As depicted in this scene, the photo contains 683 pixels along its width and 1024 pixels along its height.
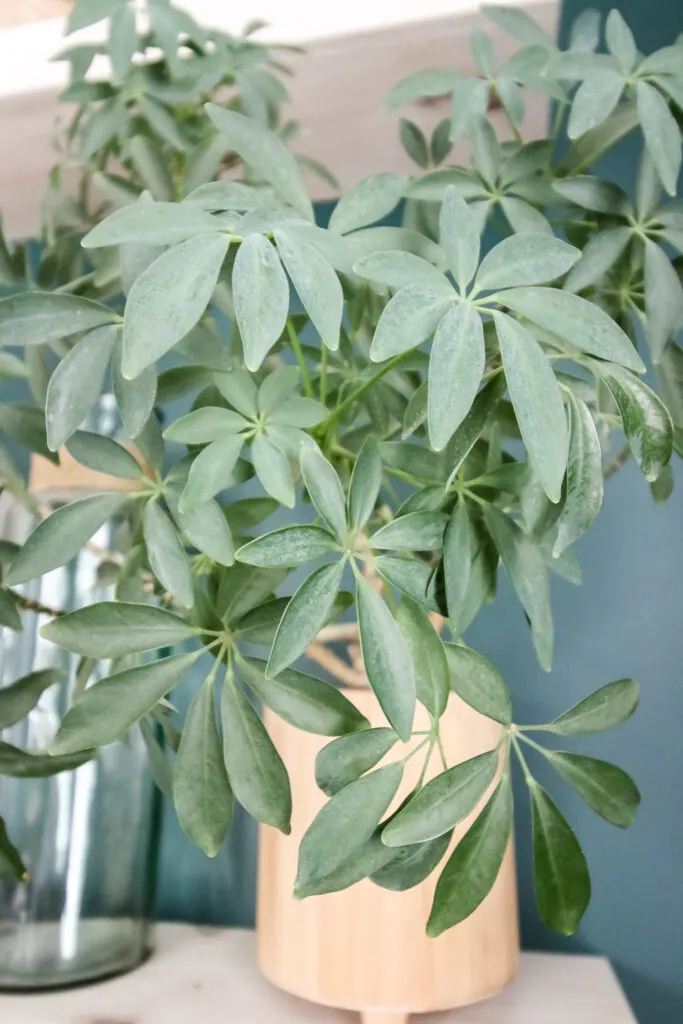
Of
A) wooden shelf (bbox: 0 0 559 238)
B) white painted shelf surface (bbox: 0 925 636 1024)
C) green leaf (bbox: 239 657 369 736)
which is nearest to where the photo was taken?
green leaf (bbox: 239 657 369 736)

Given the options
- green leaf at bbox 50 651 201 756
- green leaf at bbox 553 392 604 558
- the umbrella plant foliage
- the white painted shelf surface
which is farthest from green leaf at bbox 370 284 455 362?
the white painted shelf surface

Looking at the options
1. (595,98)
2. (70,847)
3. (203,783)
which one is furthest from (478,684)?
(70,847)

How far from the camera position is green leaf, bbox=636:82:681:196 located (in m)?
0.51

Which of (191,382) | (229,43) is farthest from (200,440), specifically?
(229,43)

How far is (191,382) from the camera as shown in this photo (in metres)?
0.54

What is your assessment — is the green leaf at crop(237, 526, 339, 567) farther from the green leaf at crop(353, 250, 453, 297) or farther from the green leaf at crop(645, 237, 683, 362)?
the green leaf at crop(645, 237, 683, 362)

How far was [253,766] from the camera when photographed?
442 millimetres

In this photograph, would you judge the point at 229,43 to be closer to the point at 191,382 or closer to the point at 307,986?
the point at 191,382

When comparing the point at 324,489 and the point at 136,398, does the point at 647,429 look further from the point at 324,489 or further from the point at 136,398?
the point at 136,398

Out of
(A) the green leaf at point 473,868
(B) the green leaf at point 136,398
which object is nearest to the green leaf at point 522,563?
(A) the green leaf at point 473,868

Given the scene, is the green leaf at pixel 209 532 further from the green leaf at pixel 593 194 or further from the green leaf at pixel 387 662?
the green leaf at pixel 593 194

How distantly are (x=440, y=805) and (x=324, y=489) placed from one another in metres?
0.17

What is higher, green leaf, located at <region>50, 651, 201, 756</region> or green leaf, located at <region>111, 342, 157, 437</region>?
green leaf, located at <region>111, 342, 157, 437</region>

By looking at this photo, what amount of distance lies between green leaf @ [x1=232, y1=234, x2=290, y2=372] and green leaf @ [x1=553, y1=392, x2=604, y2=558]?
6.4 inches
